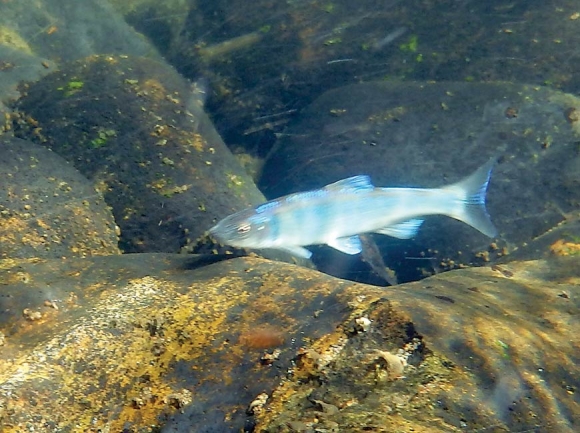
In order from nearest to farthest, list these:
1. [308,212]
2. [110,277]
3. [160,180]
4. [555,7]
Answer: [110,277] < [308,212] < [160,180] < [555,7]

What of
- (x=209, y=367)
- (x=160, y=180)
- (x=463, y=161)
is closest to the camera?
(x=209, y=367)

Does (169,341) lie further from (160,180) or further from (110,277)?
(160,180)

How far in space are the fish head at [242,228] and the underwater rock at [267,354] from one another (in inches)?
21.2

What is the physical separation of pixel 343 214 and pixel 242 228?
965mm

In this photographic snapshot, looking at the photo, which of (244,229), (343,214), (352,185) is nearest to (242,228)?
(244,229)

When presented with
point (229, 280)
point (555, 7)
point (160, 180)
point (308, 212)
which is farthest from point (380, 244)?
point (555, 7)

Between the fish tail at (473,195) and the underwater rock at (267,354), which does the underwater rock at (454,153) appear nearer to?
the fish tail at (473,195)

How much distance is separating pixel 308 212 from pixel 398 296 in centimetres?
156

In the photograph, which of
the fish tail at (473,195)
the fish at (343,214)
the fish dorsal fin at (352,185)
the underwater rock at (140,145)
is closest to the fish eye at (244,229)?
the fish at (343,214)

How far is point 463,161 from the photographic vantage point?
20.7ft

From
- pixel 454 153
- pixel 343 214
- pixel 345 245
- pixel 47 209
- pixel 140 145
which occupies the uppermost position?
pixel 140 145

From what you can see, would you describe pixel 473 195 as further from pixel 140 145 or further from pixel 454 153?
pixel 140 145

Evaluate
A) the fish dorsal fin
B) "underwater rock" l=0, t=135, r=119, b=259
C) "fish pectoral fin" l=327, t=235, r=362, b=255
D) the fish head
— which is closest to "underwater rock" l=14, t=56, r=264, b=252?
"underwater rock" l=0, t=135, r=119, b=259

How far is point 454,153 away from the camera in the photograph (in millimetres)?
6367
